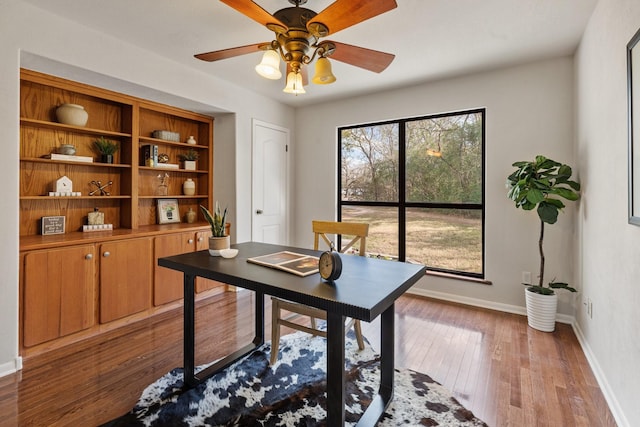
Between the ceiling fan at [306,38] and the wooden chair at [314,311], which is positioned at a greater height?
the ceiling fan at [306,38]

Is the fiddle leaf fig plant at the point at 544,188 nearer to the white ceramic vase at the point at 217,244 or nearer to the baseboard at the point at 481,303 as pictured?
the baseboard at the point at 481,303

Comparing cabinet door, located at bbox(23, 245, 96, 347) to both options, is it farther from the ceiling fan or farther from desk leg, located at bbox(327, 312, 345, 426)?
desk leg, located at bbox(327, 312, 345, 426)

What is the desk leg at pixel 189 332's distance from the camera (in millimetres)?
1869

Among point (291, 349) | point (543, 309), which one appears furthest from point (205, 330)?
point (543, 309)

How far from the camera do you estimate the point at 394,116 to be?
3.79 m

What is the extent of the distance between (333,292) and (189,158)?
3188mm

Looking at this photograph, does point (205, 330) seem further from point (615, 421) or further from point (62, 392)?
point (615, 421)

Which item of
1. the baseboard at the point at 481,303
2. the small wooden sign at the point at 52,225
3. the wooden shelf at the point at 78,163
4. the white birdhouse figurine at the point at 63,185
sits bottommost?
the baseboard at the point at 481,303

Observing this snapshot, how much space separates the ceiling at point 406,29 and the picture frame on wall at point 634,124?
850 mm

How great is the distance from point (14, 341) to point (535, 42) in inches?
175

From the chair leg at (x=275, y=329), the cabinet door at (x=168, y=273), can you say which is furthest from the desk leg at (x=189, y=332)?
the cabinet door at (x=168, y=273)

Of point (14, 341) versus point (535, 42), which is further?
point (535, 42)

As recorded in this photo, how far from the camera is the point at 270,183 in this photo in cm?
424

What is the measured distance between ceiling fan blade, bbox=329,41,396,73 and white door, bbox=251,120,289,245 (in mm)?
2212
